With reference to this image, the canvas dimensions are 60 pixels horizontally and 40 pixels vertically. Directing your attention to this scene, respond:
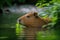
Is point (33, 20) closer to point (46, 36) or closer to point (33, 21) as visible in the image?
point (33, 21)

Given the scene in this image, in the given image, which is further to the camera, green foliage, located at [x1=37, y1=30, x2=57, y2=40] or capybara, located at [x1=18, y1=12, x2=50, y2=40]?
capybara, located at [x1=18, y1=12, x2=50, y2=40]

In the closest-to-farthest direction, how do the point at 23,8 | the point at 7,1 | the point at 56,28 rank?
the point at 56,28 → the point at 7,1 → the point at 23,8

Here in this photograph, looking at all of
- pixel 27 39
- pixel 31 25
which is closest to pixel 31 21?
pixel 31 25

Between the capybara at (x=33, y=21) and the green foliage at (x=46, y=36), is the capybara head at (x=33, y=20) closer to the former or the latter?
the capybara at (x=33, y=21)

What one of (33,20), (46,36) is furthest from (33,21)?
(46,36)

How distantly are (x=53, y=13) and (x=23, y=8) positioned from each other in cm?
1362

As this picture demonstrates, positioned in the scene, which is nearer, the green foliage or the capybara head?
the green foliage

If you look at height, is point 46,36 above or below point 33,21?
above

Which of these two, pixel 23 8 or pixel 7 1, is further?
pixel 23 8

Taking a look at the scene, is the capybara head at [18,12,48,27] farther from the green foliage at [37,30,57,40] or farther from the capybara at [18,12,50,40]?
the green foliage at [37,30,57,40]

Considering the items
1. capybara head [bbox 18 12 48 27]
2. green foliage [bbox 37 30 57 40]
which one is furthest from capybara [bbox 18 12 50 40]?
green foliage [bbox 37 30 57 40]

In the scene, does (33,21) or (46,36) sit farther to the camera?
(33,21)

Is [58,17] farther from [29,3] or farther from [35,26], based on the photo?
[29,3]

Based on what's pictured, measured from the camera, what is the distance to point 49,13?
29.4 ft
